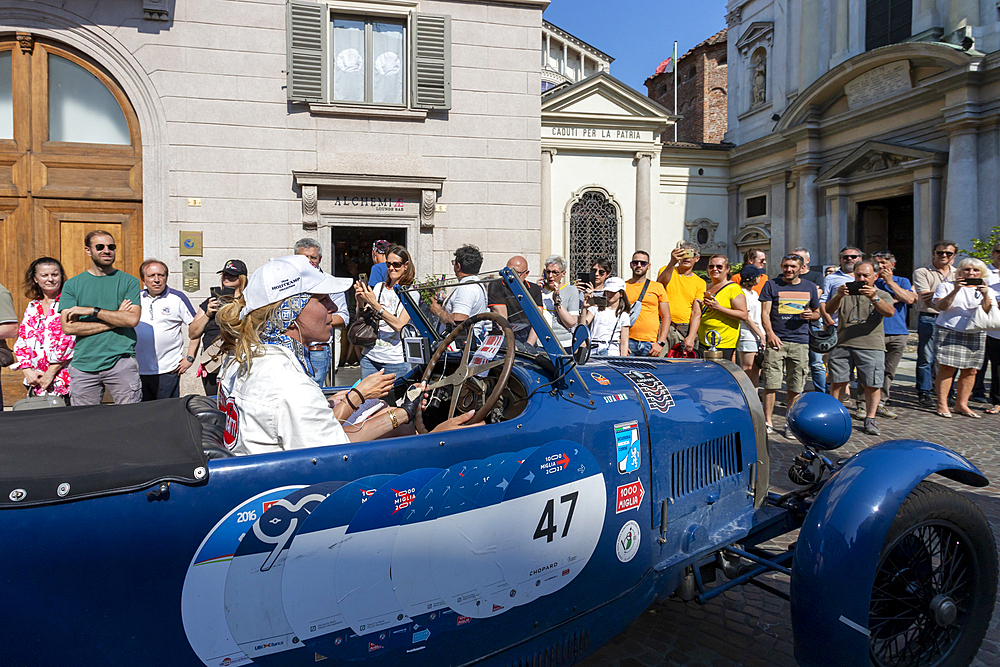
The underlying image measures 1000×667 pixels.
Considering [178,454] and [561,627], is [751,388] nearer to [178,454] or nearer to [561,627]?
[561,627]

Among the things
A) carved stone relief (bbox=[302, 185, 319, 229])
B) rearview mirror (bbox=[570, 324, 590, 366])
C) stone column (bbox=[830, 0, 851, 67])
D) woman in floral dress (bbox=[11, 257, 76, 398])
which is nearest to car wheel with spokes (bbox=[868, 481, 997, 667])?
rearview mirror (bbox=[570, 324, 590, 366])

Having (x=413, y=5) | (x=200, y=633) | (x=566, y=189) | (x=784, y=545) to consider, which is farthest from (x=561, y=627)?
(x=566, y=189)

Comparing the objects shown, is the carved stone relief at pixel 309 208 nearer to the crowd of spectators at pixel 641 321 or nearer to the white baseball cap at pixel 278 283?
the crowd of spectators at pixel 641 321

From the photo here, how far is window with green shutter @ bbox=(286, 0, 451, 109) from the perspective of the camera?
9.49 meters

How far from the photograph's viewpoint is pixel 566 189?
19359 millimetres

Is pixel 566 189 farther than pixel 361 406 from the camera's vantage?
Yes

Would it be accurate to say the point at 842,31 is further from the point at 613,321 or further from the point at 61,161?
the point at 61,161

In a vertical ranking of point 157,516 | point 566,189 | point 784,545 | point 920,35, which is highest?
point 920,35

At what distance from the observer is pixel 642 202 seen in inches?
767

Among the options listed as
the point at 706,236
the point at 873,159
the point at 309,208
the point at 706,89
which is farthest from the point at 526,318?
the point at 706,89

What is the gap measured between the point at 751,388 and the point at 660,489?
875 millimetres

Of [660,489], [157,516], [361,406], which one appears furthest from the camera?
[361,406]

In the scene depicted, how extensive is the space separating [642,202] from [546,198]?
117 inches

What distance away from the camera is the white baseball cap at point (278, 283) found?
7.45 feet
